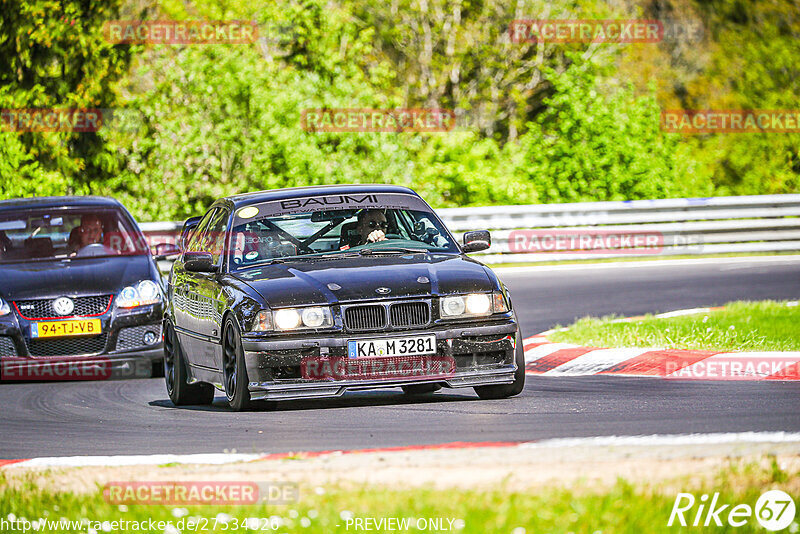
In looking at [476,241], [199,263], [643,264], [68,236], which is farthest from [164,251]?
[643,264]

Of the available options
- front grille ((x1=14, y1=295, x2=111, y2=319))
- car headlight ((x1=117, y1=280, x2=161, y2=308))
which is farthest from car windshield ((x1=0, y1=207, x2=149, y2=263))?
front grille ((x1=14, y1=295, x2=111, y2=319))

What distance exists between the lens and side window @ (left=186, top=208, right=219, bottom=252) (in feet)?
35.7

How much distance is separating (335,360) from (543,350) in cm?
389

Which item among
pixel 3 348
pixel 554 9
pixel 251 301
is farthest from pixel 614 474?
pixel 554 9

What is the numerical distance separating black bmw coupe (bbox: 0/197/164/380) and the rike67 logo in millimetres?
7799

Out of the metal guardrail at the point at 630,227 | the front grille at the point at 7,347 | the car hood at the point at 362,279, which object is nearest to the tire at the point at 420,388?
the car hood at the point at 362,279

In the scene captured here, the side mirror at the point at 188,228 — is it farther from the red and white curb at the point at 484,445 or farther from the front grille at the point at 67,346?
the red and white curb at the point at 484,445

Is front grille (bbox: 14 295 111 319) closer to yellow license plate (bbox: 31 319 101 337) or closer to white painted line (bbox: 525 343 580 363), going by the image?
yellow license plate (bbox: 31 319 101 337)

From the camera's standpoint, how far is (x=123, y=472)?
21.9 ft

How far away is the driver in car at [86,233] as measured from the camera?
13.3m

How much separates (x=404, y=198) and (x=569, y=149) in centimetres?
1656

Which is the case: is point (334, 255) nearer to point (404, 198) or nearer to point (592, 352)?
point (404, 198)

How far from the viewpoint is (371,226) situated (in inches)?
393

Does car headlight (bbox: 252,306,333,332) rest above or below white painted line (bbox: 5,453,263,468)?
above
